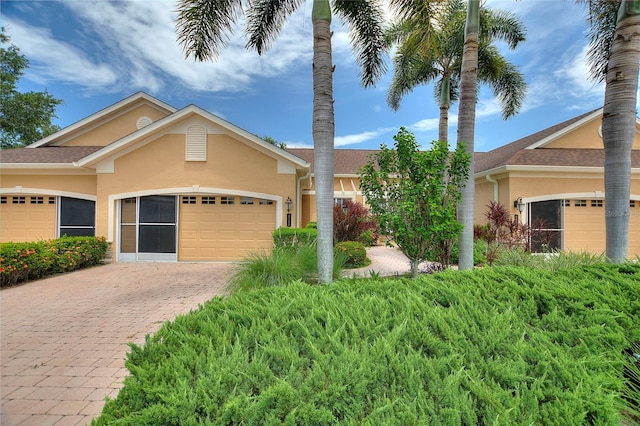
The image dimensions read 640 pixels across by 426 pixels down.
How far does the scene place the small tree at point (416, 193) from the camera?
6.35m

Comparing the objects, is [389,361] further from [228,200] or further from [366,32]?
[228,200]

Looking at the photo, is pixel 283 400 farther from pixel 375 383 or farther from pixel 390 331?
pixel 390 331

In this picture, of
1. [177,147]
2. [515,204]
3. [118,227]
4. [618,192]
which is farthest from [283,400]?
[515,204]

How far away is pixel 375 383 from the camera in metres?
1.65

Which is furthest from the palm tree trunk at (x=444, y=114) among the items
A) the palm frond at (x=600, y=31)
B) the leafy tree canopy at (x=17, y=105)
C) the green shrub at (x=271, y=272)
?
the leafy tree canopy at (x=17, y=105)

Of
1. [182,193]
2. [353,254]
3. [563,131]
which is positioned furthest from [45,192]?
[563,131]

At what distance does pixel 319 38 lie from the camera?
6816 mm

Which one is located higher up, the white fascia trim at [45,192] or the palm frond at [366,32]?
the palm frond at [366,32]

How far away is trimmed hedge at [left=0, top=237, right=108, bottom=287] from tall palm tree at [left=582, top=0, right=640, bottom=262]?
14.5m

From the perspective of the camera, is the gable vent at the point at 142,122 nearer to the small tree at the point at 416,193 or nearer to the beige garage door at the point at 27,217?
the beige garage door at the point at 27,217

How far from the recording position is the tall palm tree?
5754 mm

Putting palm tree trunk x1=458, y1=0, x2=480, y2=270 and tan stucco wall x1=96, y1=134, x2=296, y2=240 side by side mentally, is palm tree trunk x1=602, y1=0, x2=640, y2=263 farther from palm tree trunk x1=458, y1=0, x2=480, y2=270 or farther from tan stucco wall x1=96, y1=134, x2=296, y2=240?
tan stucco wall x1=96, y1=134, x2=296, y2=240

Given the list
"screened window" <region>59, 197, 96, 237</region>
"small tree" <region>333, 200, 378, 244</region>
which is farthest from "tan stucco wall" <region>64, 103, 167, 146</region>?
"small tree" <region>333, 200, 378, 244</region>

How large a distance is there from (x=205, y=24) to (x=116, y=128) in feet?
36.8
